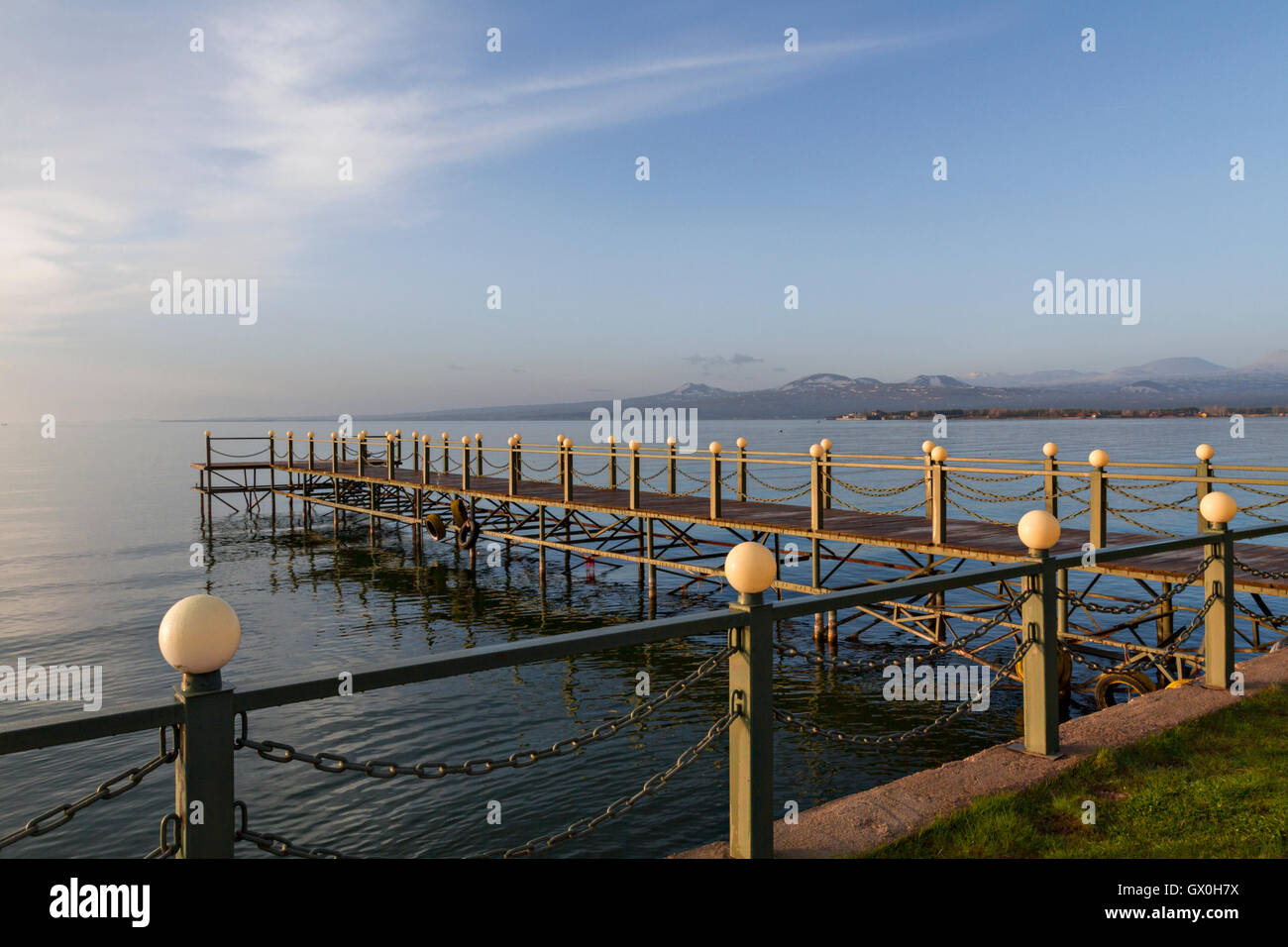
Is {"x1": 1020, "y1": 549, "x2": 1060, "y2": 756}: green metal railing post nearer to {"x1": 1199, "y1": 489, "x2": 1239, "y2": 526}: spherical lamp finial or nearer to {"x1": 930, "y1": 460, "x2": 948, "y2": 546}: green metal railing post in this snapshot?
{"x1": 1199, "y1": 489, "x2": 1239, "y2": 526}: spherical lamp finial

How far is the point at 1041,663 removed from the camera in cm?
495

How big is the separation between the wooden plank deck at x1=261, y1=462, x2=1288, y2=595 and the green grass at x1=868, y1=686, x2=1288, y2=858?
4.42 metres

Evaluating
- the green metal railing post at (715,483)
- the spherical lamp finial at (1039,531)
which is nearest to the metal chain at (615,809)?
the spherical lamp finial at (1039,531)

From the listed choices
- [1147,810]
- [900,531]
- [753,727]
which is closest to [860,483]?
[900,531]

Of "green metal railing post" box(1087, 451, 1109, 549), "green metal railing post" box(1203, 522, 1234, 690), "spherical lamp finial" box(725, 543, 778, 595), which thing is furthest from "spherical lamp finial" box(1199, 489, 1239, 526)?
"green metal railing post" box(1087, 451, 1109, 549)

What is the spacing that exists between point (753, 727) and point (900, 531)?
11.7m

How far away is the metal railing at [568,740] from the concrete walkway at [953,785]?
0.21 meters

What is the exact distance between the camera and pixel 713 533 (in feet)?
114

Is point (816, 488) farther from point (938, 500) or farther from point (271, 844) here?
point (271, 844)

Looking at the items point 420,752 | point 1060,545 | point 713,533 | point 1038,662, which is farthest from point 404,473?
point 1038,662

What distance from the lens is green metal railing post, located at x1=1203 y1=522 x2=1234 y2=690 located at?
637cm
